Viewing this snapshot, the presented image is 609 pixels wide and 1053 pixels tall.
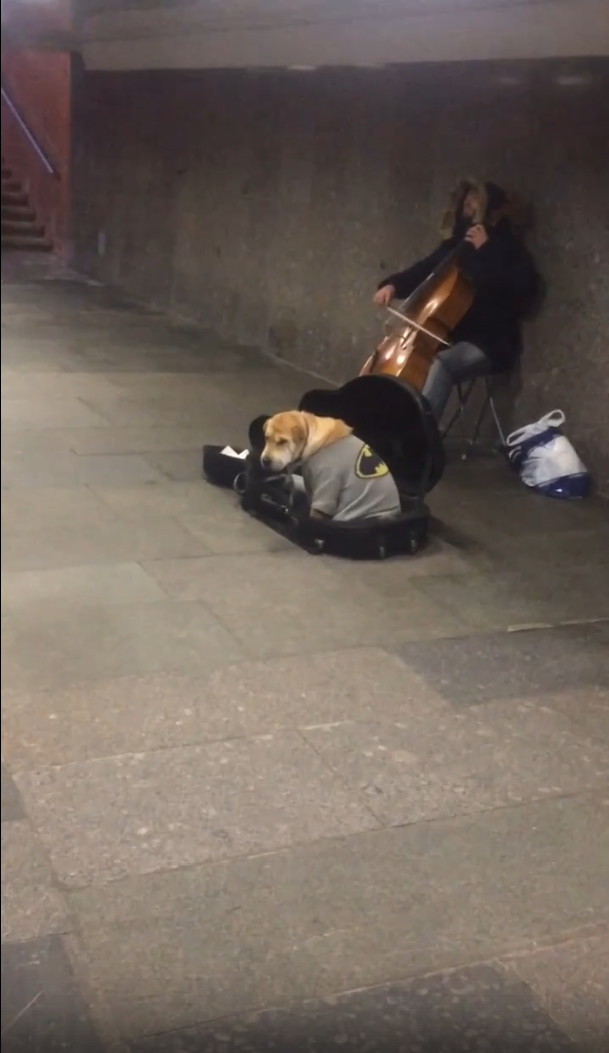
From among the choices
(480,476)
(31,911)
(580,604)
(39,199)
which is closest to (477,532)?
(480,476)

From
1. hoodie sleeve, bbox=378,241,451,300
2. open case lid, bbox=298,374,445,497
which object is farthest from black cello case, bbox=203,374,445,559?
hoodie sleeve, bbox=378,241,451,300

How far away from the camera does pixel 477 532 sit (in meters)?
1.53

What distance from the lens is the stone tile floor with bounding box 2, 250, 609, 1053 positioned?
0.95m

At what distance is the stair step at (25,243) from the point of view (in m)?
0.77

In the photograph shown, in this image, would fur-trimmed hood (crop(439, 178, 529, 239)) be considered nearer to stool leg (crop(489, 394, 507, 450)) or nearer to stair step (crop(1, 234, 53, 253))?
stool leg (crop(489, 394, 507, 450))

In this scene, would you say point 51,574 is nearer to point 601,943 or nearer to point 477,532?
point 477,532

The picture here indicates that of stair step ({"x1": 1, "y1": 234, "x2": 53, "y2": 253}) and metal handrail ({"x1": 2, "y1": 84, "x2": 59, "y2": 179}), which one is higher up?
metal handrail ({"x1": 2, "y1": 84, "x2": 59, "y2": 179})

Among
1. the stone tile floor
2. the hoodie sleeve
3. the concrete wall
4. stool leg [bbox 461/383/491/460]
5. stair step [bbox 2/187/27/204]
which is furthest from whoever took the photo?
stool leg [bbox 461/383/491/460]

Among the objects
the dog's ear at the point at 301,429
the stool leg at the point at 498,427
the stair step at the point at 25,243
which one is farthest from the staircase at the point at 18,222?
the stool leg at the point at 498,427

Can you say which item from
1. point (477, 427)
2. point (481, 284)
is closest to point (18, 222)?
point (481, 284)

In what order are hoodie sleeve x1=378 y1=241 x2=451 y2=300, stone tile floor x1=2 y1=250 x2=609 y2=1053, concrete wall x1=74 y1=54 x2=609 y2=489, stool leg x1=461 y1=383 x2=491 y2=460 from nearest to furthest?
stone tile floor x1=2 y1=250 x2=609 y2=1053
concrete wall x1=74 y1=54 x2=609 y2=489
hoodie sleeve x1=378 y1=241 x2=451 y2=300
stool leg x1=461 y1=383 x2=491 y2=460

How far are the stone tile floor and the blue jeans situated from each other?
11cm

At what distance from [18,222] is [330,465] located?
0.88 metres

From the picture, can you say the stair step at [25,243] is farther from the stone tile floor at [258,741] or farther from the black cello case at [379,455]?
the black cello case at [379,455]
